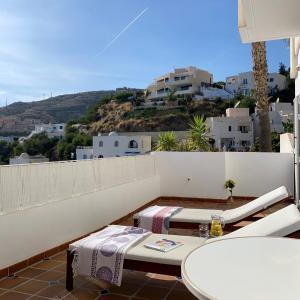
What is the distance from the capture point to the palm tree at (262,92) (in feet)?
33.8

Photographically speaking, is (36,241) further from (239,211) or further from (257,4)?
(257,4)

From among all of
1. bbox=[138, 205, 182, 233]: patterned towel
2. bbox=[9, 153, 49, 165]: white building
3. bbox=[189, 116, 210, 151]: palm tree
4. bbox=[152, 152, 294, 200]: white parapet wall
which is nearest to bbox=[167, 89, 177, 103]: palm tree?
bbox=[9, 153, 49, 165]: white building

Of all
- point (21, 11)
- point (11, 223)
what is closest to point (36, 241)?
point (11, 223)

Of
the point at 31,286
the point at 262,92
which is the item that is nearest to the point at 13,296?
the point at 31,286

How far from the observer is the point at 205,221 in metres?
4.49

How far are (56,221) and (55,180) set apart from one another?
1.80ft

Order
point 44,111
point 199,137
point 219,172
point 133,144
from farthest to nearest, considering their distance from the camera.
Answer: point 44,111 < point 133,144 < point 199,137 < point 219,172

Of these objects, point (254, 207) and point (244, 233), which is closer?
point (244, 233)

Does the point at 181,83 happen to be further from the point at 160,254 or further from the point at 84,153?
the point at 160,254

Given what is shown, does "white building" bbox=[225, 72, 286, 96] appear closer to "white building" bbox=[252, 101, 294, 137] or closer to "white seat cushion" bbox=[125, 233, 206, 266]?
"white building" bbox=[252, 101, 294, 137]

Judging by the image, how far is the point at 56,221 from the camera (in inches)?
180

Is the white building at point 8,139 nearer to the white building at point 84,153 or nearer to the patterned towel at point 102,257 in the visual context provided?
the white building at point 84,153

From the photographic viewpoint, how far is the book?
10.7ft

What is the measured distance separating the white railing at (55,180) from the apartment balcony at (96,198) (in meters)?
0.01
